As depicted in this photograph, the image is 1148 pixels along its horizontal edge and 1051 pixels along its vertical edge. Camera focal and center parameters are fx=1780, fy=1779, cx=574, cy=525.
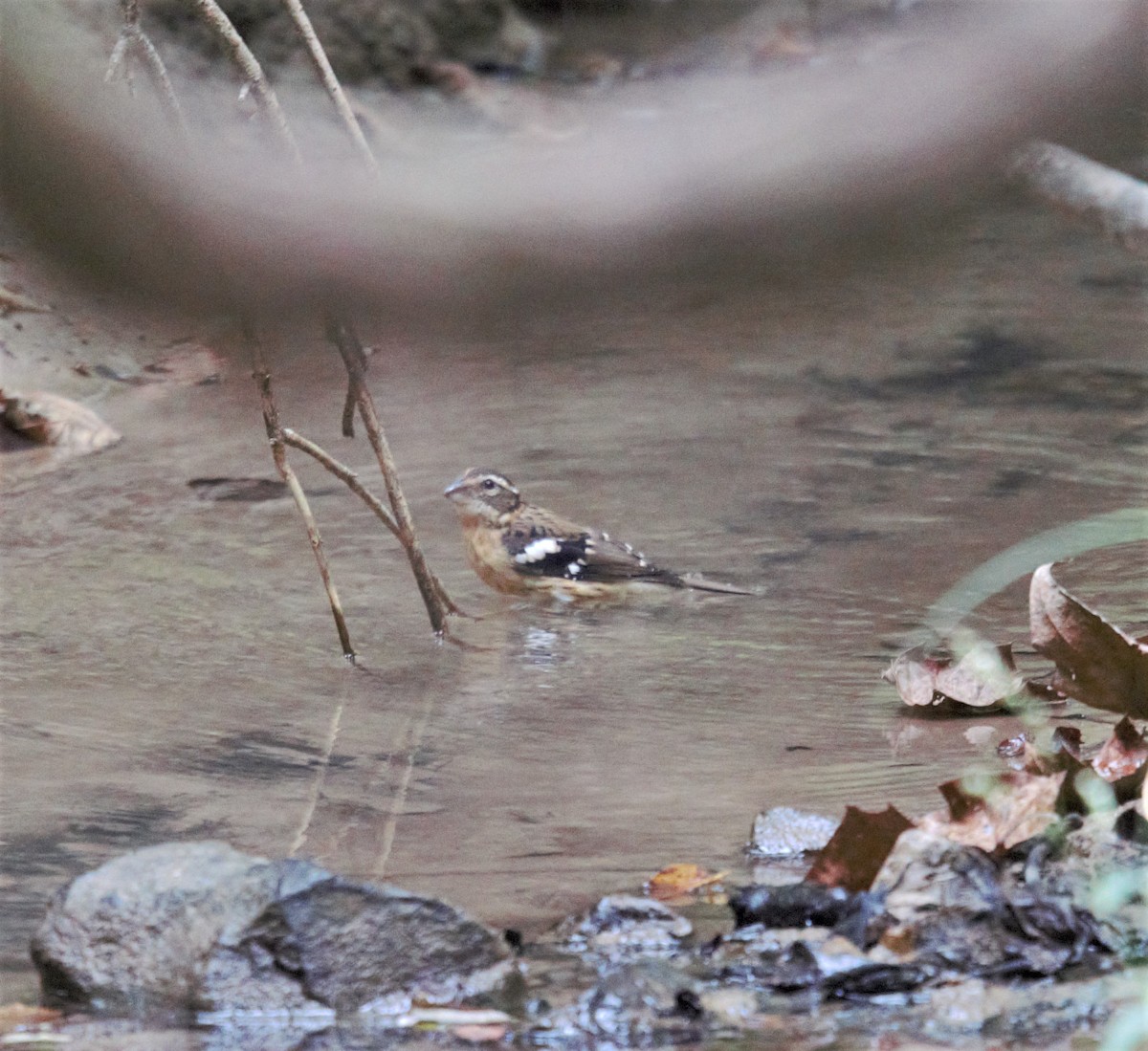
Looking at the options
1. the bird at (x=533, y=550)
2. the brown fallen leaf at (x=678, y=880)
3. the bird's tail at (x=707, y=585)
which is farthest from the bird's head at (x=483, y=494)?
the brown fallen leaf at (x=678, y=880)

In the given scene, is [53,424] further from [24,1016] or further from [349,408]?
[24,1016]

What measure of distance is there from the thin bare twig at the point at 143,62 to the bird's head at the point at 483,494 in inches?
156

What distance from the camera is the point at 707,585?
5.87m

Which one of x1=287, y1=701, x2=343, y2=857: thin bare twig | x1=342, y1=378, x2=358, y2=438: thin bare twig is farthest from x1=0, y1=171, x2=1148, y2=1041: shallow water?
x1=342, y1=378, x2=358, y2=438: thin bare twig

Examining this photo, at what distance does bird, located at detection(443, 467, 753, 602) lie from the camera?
634cm

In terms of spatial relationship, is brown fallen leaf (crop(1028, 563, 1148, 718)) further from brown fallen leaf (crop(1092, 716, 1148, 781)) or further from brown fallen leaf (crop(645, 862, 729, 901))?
brown fallen leaf (crop(645, 862, 729, 901))

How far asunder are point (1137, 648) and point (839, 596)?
2224 mm

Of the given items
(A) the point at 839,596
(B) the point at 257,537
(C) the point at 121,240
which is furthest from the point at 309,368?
(C) the point at 121,240

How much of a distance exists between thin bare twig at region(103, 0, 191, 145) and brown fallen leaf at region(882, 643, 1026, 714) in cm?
250

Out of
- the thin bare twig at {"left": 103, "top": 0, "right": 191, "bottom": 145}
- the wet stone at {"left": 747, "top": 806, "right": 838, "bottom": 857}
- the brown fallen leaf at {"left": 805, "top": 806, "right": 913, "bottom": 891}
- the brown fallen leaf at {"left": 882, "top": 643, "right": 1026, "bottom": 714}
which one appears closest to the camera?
the thin bare twig at {"left": 103, "top": 0, "right": 191, "bottom": 145}

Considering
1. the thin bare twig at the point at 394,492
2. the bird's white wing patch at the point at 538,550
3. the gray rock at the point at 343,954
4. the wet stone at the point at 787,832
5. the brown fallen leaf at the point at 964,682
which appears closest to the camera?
the gray rock at the point at 343,954

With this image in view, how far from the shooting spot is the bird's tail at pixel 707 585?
229 inches

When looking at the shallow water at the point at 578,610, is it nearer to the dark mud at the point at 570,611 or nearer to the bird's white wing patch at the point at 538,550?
the dark mud at the point at 570,611

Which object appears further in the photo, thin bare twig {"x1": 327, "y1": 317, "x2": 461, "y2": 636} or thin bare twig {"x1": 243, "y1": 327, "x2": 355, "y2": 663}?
thin bare twig {"x1": 243, "y1": 327, "x2": 355, "y2": 663}
